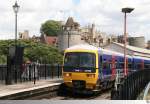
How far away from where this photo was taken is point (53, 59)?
375 feet

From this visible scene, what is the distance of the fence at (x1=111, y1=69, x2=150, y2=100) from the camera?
13.5 metres

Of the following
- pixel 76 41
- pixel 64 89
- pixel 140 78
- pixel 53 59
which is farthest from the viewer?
pixel 76 41

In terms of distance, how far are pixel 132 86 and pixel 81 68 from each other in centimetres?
806

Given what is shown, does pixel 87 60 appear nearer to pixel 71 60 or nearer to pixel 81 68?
pixel 81 68

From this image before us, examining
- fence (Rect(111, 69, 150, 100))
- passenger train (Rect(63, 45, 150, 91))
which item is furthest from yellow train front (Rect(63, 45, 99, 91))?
fence (Rect(111, 69, 150, 100))

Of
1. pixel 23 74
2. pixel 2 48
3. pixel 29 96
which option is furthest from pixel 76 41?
pixel 29 96

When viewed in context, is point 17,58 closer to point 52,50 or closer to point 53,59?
point 53,59

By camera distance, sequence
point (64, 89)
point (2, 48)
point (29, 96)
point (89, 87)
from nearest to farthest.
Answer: point (29, 96), point (89, 87), point (64, 89), point (2, 48)

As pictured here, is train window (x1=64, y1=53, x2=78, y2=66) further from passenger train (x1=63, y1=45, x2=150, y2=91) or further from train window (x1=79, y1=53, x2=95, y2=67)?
train window (x1=79, y1=53, x2=95, y2=67)

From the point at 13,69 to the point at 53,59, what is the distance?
286 feet

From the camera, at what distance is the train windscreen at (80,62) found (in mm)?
24906

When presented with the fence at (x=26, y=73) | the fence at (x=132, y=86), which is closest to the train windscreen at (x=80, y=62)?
the fence at (x=132, y=86)

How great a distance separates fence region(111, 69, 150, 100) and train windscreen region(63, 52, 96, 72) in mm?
2965

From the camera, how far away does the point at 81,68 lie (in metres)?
25.0
